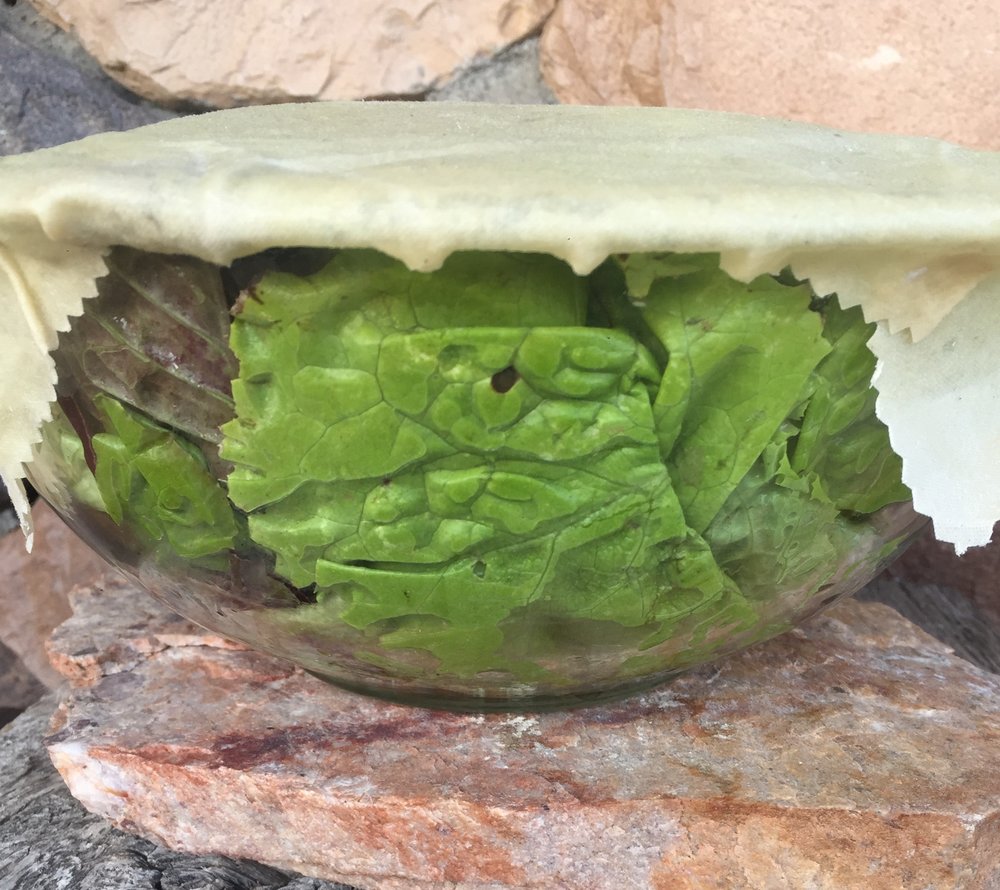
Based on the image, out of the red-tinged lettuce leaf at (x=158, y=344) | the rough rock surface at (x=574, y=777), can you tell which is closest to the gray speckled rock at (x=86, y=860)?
the rough rock surface at (x=574, y=777)

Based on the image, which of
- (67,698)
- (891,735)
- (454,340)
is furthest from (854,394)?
(67,698)

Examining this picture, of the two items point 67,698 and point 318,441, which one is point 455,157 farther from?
point 67,698

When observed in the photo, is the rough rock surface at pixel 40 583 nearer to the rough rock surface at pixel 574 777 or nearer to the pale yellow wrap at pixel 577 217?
the rough rock surface at pixel 574 777

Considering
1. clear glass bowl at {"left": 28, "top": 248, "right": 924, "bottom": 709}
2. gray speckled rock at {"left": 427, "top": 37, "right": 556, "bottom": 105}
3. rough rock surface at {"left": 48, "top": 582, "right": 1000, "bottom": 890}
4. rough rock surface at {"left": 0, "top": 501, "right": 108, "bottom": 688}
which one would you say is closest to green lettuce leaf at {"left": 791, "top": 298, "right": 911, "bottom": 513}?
clear glass bowl at {"left": 28, "top": 248, "right": 924, "bottom": 709}

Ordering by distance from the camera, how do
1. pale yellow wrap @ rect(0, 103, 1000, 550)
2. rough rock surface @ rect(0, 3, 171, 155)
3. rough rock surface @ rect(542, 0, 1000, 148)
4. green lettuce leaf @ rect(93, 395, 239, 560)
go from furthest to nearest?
rough rock surface @ rect(0, 3, 171, 155), rough rock surface @ rect(542, 0, 1000, 148), green lettuce leaf @ rect(93, 395, 239, 560), pale yellow wrap @ rect(0, 103, 1000, 550)

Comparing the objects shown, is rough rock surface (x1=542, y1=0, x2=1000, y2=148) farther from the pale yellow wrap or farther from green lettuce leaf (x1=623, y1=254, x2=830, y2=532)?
green lettuce leaf (x1=623, y1=254, x2=830, y2=532)

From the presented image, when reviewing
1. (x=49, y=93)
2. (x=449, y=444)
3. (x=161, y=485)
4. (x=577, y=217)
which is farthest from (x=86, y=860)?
(x=49, y=93)
